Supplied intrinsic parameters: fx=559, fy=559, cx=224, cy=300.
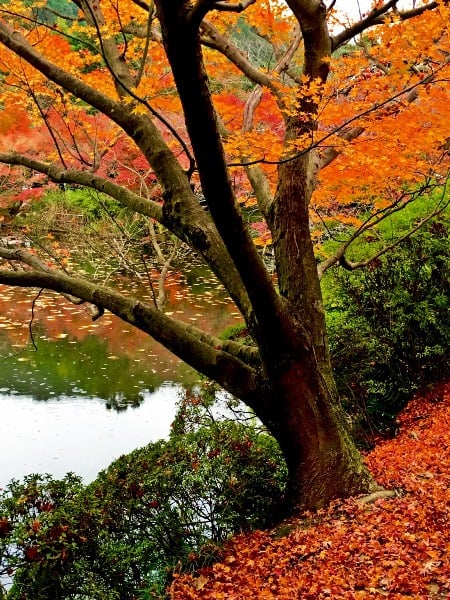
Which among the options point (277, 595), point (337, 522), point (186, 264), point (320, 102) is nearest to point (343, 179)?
point (320, 102)

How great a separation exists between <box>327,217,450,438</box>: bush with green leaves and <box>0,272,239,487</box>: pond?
328cm

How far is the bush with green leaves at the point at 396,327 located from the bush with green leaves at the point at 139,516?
84.7 inches

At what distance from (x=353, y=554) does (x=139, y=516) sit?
4.69 feet

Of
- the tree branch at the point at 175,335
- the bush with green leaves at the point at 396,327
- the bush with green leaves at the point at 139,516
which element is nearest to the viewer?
the bush with green leaves at the point at 139,516

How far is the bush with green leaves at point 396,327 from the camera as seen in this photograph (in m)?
6.11

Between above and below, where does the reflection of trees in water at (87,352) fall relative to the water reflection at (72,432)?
above

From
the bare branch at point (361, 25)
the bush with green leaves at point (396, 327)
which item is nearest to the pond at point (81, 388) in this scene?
the bush with green leaves at point (396, 327)

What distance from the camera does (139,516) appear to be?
373 cm

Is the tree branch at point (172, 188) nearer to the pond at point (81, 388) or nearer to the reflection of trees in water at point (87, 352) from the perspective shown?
the pond at point (81, 388)

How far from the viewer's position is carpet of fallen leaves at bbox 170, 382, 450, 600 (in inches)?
109

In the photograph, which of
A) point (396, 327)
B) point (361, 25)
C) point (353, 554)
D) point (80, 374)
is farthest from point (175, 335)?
point (80, 374)

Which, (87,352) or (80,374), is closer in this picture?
(80,374)

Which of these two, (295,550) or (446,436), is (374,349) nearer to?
(446,436)

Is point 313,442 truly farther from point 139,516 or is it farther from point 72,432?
point 72,432
